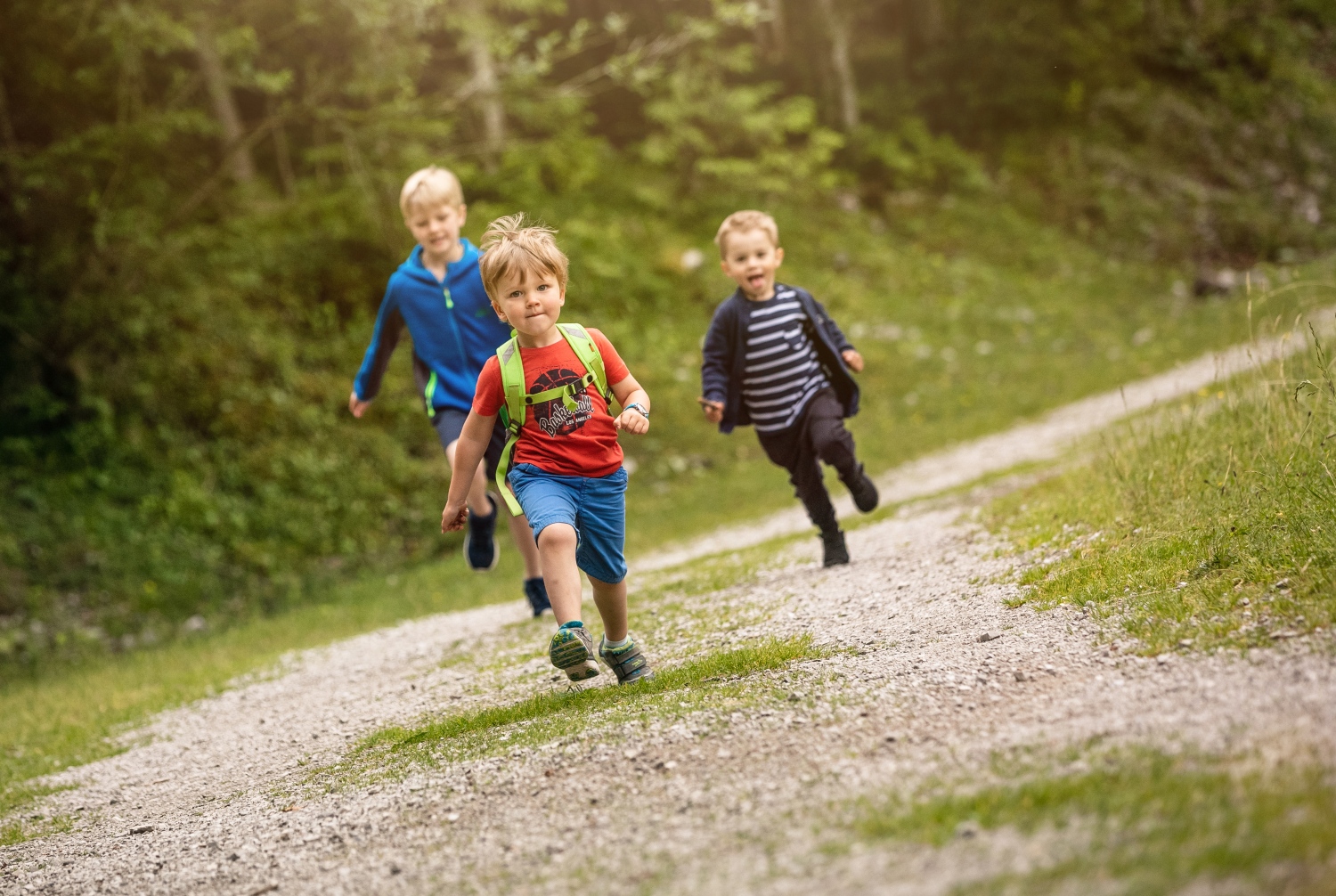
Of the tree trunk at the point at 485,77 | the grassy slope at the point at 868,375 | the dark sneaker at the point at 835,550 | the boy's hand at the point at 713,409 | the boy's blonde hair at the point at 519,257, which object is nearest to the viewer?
the boy's blonde hair at the point at 519,257

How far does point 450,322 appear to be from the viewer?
20.8ft

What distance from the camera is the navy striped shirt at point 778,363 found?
6414 millimetres

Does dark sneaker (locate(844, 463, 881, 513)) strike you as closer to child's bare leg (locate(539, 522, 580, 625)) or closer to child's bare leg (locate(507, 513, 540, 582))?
child's bare leg (locate(507, 513, 540, 582))

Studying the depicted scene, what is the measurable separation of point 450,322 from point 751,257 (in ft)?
5.75

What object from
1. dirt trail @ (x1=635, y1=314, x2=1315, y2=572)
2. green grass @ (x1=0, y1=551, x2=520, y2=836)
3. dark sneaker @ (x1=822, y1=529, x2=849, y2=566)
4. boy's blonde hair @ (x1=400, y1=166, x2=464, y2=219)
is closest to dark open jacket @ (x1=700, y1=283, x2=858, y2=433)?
dark sneaker @ (x1=822, y1=529, x2=849, y2=566)

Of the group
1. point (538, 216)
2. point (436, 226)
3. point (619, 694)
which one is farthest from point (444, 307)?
point (538, 216)

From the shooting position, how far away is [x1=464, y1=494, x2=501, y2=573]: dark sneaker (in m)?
6.78

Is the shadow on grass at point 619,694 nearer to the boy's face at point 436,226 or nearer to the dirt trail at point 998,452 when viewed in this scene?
the boy's face at point 436,226

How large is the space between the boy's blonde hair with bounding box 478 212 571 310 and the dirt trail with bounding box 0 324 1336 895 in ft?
5.78

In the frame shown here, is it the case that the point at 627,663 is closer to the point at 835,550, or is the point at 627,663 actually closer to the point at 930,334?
the point at 835,550

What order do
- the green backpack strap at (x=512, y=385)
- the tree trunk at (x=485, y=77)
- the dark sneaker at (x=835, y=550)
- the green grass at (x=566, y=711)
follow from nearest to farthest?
the green grass at (x=566, y=711) → the green backpack strap at (x=512, y=385) → the dark sneaker at (x=835, y=550) → the tree trunk at (x=485, y=77)

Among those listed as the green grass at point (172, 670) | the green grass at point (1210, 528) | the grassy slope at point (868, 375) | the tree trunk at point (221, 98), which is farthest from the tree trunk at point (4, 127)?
the green grass at point (1210, 528)

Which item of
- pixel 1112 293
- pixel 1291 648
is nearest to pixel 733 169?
pixel 1112 293

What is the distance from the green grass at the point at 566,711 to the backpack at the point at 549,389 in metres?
0.85
